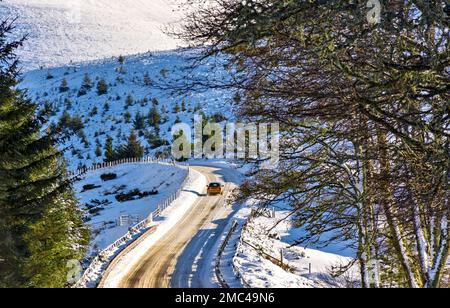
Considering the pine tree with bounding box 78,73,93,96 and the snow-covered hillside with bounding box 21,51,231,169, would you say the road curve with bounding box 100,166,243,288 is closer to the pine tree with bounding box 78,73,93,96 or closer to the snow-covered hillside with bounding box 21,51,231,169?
the snow-covered hillside with bounding box 21,51,231,169

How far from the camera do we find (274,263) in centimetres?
1873

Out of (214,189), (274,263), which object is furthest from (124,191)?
(274,263)

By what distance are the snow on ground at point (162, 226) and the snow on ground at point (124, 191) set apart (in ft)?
8.23

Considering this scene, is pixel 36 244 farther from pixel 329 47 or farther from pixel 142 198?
pixel 142 198

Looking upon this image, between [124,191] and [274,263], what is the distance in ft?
88.4

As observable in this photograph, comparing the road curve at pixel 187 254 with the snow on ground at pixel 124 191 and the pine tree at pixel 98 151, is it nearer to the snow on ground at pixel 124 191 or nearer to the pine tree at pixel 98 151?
the snow on ground at pixel 124 191

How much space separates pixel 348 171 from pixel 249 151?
2.04 metres

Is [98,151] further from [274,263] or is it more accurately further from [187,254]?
[274,263]

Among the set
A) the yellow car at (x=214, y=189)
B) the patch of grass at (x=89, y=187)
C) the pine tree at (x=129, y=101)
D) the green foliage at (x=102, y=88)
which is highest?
the green foliage at (x=102, y=88)

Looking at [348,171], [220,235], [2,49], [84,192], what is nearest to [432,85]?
[348,171]

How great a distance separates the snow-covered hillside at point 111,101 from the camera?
64.1 metres

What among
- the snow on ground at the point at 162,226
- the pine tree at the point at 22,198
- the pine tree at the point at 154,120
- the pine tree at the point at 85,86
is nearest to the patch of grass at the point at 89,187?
the snow on ground at the point at 162,226

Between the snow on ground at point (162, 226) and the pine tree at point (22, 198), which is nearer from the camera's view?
the pine tree at point (22, 198)

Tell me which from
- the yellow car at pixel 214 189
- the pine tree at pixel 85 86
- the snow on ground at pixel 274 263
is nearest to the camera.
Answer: the snow on ground at pixel 274 263
